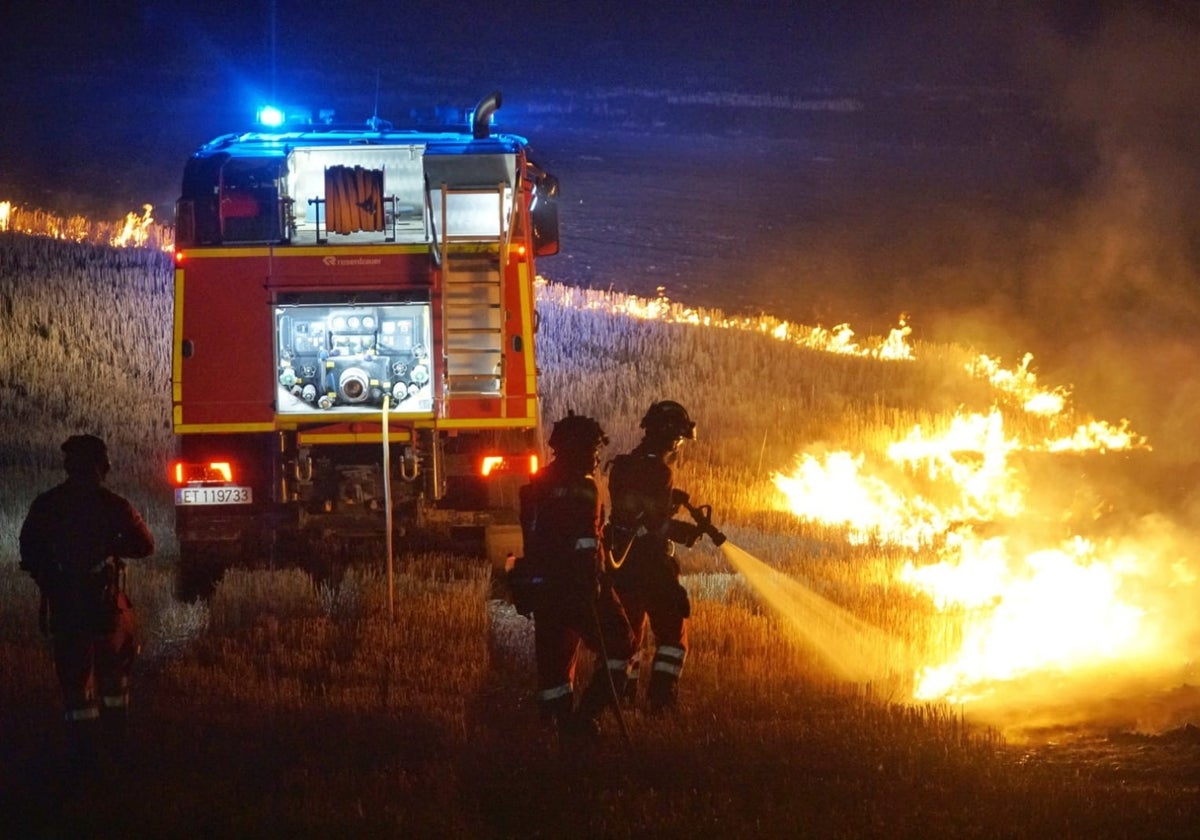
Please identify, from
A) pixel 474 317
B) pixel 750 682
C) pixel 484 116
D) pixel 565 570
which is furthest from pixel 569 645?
pixel 484 116

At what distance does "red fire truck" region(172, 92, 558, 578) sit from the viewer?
38.1 feet

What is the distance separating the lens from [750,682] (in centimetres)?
948

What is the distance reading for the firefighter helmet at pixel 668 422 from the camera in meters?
8.55

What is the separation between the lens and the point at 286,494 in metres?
11.8

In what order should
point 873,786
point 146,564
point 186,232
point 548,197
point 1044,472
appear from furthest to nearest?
point 1044,472
point 146,564
point 548,197
point 186,232
point 873,786

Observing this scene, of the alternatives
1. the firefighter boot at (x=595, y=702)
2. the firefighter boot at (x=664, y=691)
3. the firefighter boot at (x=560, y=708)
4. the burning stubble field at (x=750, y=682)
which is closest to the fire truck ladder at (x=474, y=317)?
the burning stubble field at (x=750, y=682)

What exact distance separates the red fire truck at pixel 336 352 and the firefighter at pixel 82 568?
414 cm

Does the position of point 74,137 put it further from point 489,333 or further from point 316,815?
point 316,815

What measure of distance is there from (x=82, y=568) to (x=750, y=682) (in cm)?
382

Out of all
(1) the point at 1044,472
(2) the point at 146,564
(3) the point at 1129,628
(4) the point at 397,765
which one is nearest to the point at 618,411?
(1) the point at 1044,472

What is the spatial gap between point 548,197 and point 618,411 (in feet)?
35.5

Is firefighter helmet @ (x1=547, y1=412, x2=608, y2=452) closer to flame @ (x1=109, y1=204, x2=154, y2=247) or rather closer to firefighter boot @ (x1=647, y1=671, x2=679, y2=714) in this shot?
firefighter boot @ (x1=647, y1=671, x2=679, y2=714)

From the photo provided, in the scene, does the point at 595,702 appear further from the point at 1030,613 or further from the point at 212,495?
the point at 1030,613

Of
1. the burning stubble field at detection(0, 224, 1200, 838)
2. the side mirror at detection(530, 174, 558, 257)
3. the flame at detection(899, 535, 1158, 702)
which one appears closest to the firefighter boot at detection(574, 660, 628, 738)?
the burning stubble field at detection(0, 224, 1200, 838)
